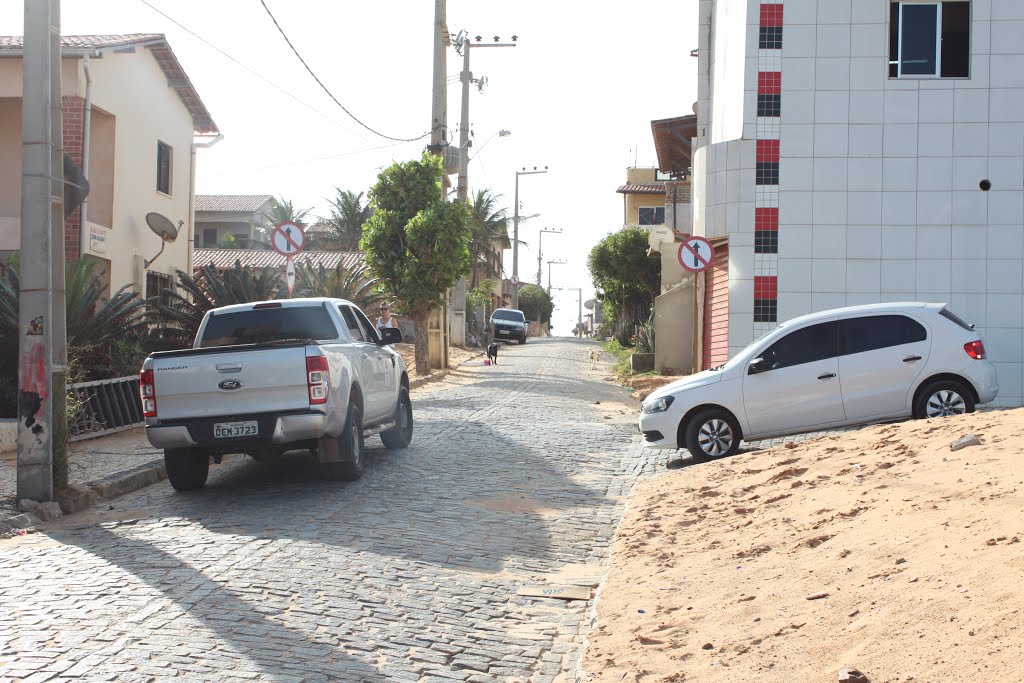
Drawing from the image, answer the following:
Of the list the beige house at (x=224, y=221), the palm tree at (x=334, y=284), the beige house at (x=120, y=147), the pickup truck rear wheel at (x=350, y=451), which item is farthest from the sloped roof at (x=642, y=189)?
the pickup truck rear wheel at (x=350, y=451)

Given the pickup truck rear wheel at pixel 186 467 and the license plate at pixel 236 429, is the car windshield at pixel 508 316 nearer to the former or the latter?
the pickup truck rear wheel at pixel 186 467

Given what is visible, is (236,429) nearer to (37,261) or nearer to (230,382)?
(230,382)

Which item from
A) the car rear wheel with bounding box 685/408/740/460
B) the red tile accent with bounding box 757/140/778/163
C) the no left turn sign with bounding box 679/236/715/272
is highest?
the red tile accent with bounding box 757/140/778/163

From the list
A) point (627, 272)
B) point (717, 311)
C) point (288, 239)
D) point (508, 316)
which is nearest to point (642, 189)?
point (508, 316)

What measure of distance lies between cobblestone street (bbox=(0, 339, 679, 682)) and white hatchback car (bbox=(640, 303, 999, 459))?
82 centimetres

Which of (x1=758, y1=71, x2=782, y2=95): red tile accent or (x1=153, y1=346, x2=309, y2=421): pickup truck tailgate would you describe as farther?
(x1=758, y1=71, x2=782, y2=95): red tile accent

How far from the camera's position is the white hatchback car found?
39.8 ft

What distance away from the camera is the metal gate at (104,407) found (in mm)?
14031

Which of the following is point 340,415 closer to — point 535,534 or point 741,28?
point 535,534

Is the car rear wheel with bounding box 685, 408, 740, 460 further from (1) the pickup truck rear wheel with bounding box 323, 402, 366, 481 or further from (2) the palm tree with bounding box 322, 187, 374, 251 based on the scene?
(2) the palm tree with bounding box 322, 187, 374, 251

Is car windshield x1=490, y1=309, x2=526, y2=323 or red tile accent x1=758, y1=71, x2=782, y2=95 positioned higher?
red tile accent x1=758, y1=71, x2=782, y2=95

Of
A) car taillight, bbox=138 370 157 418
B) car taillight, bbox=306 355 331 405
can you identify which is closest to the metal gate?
car taillight, bbox=138 370 157 418

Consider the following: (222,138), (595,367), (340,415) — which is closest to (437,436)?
(340,415)

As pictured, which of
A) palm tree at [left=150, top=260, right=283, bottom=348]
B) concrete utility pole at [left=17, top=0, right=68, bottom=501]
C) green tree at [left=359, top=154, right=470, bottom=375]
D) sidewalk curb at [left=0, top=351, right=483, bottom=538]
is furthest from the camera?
green tree at [left=359, top=154, right=470, bottom=375]
